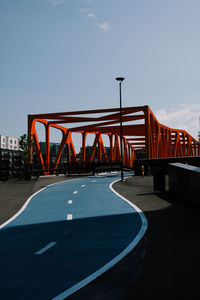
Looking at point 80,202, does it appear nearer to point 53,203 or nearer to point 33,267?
point 53,203

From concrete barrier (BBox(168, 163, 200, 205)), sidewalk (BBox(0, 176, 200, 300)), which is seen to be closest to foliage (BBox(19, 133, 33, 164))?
concrete barrier (BBox(168, 163, 200, 205))

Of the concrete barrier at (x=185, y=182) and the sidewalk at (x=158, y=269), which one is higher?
the concrete barrier at (x=185, y=182)

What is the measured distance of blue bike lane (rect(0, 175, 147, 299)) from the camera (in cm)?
569

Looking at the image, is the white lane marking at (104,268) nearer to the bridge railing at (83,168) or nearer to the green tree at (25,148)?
the green tree at (25,148)

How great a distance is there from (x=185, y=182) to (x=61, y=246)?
10122 millimetres

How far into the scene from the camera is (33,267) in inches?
262

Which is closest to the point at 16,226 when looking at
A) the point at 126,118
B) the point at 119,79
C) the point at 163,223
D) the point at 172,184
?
the point at 163,223

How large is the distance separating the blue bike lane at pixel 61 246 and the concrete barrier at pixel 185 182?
2.94m

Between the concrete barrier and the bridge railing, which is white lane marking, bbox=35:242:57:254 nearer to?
the concrete barrier

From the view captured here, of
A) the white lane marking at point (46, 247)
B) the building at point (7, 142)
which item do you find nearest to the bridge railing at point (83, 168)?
the white lane marking at point (46, 247)

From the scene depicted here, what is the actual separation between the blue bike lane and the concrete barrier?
2.94m

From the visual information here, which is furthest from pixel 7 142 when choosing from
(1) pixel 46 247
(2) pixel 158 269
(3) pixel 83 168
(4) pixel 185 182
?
(2) pixel 158 269

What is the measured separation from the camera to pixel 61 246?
8.33 m

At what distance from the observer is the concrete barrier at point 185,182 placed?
1530 cm
